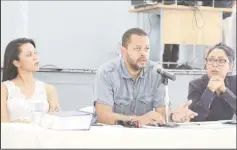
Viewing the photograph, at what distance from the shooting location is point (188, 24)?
14.5ft

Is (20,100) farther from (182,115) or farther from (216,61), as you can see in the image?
(216,61)

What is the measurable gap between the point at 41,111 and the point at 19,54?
809mm

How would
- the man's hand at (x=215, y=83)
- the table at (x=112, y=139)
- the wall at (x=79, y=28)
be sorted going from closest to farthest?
the table at (x=112, y=139) < the man's hand at (x=215, y=83) < the wall at (x=79, y=28)

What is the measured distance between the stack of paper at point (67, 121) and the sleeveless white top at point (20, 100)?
527mm

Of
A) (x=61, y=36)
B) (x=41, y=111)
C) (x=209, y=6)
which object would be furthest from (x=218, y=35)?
(x=41, y=111)

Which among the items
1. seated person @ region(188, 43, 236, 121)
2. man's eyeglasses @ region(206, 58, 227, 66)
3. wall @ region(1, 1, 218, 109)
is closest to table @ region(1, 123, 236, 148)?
seated person @ region(188, 43, 236, 121)

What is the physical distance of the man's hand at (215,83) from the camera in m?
2.47

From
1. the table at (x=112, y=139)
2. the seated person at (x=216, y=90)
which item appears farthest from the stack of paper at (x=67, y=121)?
the seated person at (x=216, y=90)

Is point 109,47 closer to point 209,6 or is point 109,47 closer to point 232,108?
point 209,6

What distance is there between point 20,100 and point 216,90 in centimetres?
111

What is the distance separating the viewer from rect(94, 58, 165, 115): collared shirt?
250 centimetres

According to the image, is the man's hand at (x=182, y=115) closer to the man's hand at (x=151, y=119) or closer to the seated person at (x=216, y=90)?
the man's hand at (x=151, y=119)

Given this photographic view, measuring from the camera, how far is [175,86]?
13.4ft

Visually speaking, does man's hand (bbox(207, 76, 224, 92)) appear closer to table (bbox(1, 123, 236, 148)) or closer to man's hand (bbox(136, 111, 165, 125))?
man's hand (bbox(136, 111, 165, 125))
